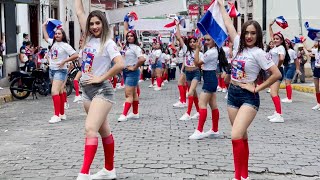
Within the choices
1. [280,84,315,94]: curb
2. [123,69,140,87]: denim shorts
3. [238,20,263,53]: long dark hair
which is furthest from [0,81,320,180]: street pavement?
[280,84,315,94]: curb

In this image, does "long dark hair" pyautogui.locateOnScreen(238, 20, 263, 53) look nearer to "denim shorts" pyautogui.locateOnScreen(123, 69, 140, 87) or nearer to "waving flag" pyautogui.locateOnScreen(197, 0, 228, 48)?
"waving flag" pyautogui.locateOnScreen(197, 0, 228, 48)

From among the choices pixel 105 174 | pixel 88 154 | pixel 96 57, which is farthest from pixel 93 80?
pixel 105 174

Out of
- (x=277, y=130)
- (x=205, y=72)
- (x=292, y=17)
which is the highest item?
(x=292, y=17)

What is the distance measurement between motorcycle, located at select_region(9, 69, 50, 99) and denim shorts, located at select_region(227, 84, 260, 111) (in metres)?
11.4

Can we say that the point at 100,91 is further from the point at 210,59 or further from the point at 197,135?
the point at 210,59

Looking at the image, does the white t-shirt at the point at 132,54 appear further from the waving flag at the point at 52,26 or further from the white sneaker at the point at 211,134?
the white sneaker at the point at 211,134

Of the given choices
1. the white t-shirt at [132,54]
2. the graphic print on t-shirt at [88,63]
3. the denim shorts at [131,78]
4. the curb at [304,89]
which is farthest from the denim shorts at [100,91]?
the curb at [304,89]

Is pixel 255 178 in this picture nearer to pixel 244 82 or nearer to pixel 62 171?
pixel 244 82

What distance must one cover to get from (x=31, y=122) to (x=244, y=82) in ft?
21.3

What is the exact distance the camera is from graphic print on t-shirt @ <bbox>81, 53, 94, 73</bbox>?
6.17 metres

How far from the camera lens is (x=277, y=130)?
10203 millimetres

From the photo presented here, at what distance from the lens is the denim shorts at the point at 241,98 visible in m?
6.09

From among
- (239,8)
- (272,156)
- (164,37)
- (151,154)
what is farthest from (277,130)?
(164,37)

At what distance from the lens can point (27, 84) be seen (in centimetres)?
1695
